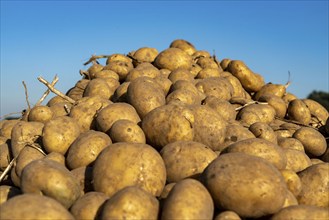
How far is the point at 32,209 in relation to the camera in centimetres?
255

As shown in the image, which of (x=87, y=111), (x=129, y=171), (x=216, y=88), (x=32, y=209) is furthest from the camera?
(x=216, y=88)

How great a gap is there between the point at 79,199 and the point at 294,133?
3172 mm

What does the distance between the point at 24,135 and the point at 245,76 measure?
387 centimetres

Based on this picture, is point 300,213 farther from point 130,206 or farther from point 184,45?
point 184,45

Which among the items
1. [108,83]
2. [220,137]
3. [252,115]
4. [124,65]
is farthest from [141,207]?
[124,65]

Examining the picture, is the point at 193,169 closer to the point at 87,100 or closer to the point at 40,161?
the point at 40,161

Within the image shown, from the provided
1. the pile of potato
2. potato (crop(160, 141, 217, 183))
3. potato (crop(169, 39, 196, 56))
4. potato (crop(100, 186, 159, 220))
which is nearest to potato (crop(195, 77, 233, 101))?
the pile of potato

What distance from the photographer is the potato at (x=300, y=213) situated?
2.91 metres

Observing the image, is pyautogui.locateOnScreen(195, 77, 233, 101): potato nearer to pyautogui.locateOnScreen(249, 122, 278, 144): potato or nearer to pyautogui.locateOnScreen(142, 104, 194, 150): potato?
pyautogui.locateOnScreen(249, 122, 278, 144): potato

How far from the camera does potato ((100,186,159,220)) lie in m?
2.65

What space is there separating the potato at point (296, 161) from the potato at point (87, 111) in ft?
7.27

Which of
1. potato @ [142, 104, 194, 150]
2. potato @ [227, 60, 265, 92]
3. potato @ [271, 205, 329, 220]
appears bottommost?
potato @ [271, 205, 329, 220]

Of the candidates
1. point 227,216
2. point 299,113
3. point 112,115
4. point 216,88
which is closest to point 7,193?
point 112,115

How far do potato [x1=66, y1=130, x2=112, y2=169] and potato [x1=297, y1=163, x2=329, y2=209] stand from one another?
1976mm
